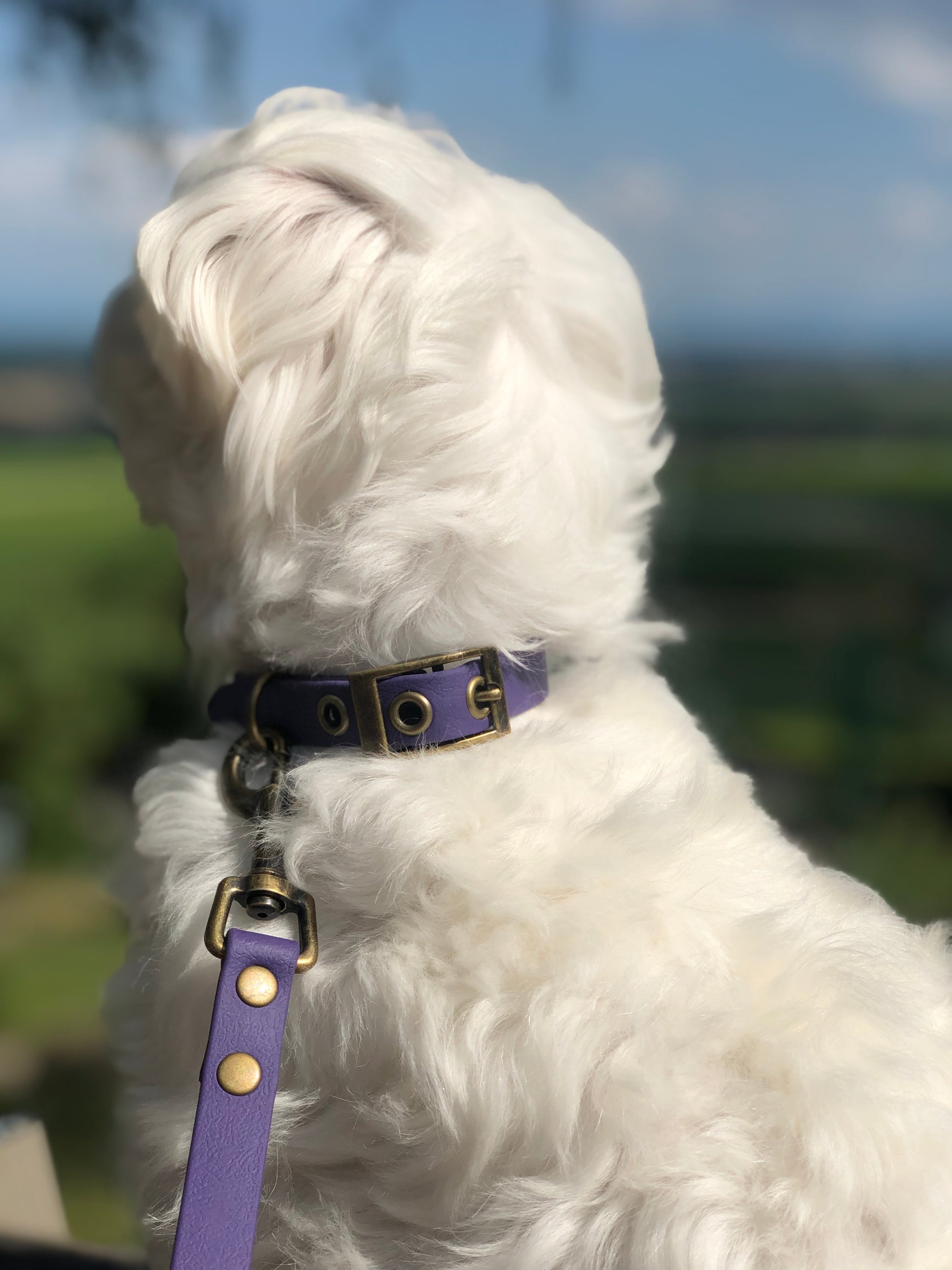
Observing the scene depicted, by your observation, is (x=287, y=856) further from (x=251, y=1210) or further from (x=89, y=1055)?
(x=89, y=1055)

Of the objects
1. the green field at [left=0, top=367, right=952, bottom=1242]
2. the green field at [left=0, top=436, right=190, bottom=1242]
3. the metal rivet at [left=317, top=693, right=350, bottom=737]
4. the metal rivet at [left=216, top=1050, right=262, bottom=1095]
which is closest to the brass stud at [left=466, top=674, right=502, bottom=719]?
the metal rivet at [left=317, top=693, right=350, bottom=737]

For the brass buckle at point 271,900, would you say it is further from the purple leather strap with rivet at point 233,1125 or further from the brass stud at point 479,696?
the brass stud at point 479,696

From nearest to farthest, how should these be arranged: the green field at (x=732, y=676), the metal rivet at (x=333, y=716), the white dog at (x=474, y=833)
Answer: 1. the white dog at (x=474, y=833)
2. the metal rivet at (x=333, y=716)
3. the green field at (x=732, y=676)

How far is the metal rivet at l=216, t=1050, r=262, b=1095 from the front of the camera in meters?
0.79

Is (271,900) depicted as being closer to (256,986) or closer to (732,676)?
(256,986)

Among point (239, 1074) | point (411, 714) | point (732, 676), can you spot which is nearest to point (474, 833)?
point (411, 714)

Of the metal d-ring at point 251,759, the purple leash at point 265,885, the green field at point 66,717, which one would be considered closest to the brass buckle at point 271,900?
the purple leash at point 265,885

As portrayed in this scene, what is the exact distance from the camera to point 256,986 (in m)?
0.81

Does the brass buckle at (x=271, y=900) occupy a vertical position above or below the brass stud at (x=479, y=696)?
below

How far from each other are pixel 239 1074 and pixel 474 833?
0.28m

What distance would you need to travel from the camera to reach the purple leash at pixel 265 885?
0.76m

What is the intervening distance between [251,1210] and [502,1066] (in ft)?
0.77

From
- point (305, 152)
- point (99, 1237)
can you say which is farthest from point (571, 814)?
point (99, 1237)

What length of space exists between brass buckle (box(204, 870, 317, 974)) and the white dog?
1.2 inches
